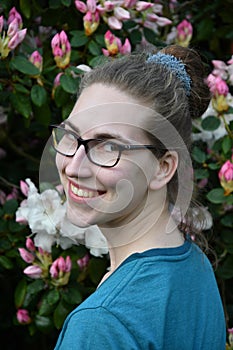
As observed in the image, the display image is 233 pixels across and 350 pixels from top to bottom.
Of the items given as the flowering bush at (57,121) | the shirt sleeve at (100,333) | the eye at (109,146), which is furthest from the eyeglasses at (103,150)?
the flowering bush at (57,121)

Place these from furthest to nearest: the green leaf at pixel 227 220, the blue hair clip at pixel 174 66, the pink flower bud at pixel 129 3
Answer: the green leaf at pixel 227 220
the pink flower bud at pixel 129 3
the blue hair clip at pixel 174 66

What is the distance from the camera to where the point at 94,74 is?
140 centimetres

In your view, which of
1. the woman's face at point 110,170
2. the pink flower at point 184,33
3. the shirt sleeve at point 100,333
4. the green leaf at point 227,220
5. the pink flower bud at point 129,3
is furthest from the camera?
the pink flower at point 184,33

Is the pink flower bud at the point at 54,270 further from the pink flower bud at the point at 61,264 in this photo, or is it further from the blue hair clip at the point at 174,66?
the blue hair clip at the point at 174,66

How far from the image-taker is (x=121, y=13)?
7.47 feet

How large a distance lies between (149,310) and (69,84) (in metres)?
1.14

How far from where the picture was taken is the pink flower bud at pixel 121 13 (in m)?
2.26

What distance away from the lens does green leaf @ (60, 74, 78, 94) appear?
2182 mm

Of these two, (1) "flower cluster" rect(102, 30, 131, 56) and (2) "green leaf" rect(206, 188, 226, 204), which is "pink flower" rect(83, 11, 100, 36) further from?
(2) "green leaf" rect(206, 188, 226, 204)

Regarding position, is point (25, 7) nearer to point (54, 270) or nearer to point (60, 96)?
point (60, 96)

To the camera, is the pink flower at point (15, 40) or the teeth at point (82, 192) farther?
the pink flower at point (15, 40)

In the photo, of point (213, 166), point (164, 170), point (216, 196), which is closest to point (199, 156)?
point (213, 166)

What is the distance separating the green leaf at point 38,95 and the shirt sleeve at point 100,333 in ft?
3.84

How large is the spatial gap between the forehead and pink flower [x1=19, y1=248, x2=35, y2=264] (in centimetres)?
92
